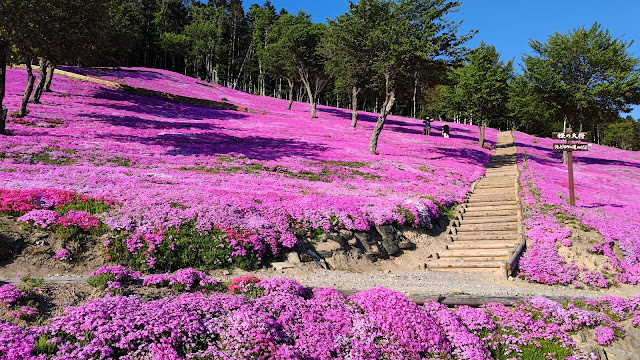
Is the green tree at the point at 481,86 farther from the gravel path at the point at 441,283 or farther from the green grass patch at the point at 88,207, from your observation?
the green grass patch at the point at 88,207

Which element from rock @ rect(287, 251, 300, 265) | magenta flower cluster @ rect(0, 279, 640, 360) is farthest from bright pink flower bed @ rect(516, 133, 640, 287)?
rock @ rect(287, 251, 300, 265)

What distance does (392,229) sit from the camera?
49.8 feet

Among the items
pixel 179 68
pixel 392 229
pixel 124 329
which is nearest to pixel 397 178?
pixel 392 229

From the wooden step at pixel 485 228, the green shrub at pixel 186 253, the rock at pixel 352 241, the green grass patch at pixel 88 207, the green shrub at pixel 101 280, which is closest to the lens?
the green shrub at pixel 101 280

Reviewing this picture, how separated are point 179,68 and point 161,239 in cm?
11640

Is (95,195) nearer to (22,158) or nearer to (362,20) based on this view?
(22,158)

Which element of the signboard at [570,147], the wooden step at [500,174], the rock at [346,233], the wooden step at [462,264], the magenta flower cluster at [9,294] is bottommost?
the wooden step at [462,264]

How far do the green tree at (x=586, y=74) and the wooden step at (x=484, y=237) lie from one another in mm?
27623

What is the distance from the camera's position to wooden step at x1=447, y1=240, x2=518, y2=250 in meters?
14.9

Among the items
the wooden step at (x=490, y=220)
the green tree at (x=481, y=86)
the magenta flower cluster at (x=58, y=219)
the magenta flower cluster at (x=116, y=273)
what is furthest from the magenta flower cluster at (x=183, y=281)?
the green tree at (x=481, y=86)

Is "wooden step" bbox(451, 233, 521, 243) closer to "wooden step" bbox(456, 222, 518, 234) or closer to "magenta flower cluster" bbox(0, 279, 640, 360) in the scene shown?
"wooden step" bbox(456, 222, 518, 234)

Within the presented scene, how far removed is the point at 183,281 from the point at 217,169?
12.7 m

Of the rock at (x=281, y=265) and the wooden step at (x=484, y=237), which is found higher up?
the wooden step at (x=484, y=237)

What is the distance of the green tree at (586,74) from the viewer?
35.2 m
